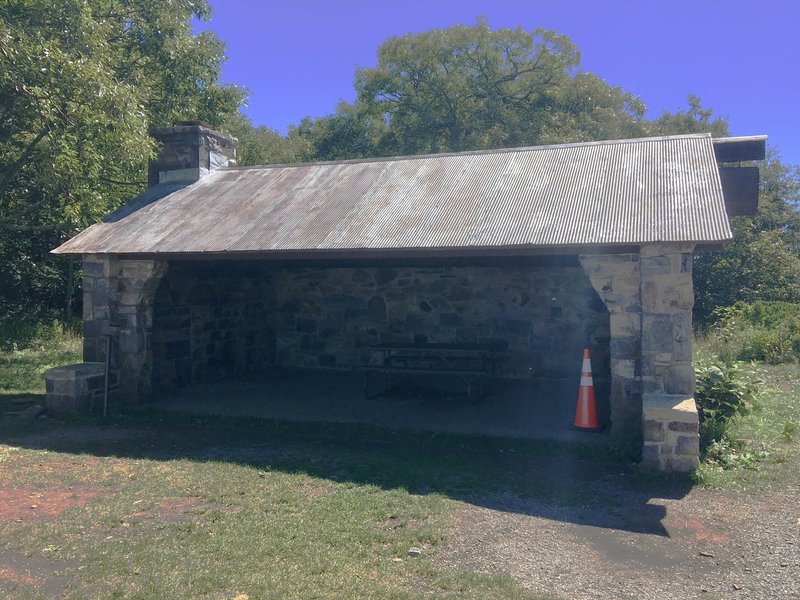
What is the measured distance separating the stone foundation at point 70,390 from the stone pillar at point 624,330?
617 centimetres

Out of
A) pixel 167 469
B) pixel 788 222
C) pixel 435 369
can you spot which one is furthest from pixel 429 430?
pixel 788 222

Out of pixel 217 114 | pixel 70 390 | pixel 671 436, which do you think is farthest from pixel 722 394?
pixel 217 114

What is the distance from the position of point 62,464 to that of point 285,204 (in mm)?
4101

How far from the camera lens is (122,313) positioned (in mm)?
8805

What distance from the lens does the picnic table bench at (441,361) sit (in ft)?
29.6

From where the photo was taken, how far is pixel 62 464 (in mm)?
6430

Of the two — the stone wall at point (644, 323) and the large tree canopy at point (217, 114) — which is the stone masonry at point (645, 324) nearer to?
the stone wall at point (644, 323)

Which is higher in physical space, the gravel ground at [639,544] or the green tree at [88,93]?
the green tree at [88,93]

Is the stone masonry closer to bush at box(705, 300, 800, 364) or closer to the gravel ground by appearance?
the gravel ground

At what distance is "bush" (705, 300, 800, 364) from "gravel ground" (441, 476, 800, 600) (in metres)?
7.00

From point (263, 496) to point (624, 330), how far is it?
3.72 meters

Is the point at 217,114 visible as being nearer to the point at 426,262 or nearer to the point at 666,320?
the point at 426,262

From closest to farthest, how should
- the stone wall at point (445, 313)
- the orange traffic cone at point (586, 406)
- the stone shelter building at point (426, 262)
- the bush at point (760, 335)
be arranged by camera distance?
the stone shelter building at point (426, 262), the orange traffic cone at point (586, 406), the stone wall at point (445, 313), the bush at point (760, 335)

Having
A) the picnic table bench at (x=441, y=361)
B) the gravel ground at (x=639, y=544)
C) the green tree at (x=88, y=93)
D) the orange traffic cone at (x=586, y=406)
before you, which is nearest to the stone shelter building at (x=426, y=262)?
the orange traffic cone at (x=586, y=406)
